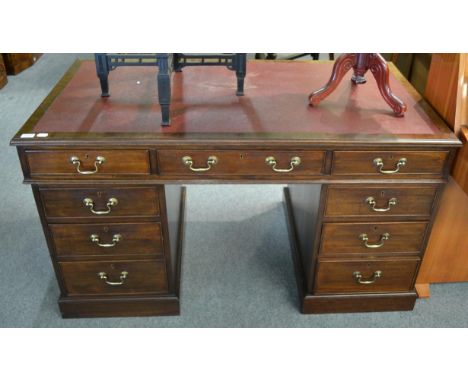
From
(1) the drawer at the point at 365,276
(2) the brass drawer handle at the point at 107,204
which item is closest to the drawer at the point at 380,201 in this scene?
(1) the drawer at the point at 365,276

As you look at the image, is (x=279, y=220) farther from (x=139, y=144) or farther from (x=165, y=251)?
(x=139, y=144)

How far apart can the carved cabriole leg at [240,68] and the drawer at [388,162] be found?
414mm

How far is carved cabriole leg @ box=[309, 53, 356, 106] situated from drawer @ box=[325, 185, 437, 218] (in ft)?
0.99

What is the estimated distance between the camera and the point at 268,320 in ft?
5.67

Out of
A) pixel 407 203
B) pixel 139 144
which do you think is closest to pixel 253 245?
pixel 407 203

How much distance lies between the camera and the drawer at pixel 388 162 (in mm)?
1341

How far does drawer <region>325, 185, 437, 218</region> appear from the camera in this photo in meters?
1.43

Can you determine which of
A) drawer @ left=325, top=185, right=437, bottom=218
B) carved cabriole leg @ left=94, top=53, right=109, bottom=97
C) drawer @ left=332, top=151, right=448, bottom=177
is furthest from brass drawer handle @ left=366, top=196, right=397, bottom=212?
carved cabriole leg @ left=94, top=53, right=109, bottom=97

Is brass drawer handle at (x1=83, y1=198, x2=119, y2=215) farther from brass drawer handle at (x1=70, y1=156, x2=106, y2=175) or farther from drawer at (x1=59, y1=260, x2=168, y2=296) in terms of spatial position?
drawer at (x1=59, y1=260, x2=168, y2=296)

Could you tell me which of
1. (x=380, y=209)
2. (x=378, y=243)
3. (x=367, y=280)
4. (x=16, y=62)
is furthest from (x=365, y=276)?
(x=16, y=62)

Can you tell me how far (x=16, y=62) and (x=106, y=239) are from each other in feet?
9.85

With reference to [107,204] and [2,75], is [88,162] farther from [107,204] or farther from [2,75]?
[2,75]

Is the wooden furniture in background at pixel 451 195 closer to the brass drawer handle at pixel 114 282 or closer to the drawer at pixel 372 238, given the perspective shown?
the drawer at pixel 372 238

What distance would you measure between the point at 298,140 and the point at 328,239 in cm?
43
